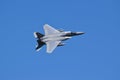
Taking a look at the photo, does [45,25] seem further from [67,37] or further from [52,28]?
[67,37]

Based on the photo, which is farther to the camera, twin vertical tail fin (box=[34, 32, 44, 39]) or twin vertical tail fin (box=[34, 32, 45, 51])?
twin vertical tail fin (box=[34, 32, 44, 39])

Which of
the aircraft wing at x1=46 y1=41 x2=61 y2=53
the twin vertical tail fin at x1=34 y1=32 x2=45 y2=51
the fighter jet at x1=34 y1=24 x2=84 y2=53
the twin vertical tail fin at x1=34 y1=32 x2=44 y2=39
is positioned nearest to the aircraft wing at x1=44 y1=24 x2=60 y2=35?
the fighter jet at x1=34 y1=24 x2=84 y2=53

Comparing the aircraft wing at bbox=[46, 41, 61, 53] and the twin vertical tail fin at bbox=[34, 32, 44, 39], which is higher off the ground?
the twin vertical tail fin at bbox=[34, 32, 44, 39]

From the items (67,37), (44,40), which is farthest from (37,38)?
(67,37)

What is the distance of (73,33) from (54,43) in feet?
32.8

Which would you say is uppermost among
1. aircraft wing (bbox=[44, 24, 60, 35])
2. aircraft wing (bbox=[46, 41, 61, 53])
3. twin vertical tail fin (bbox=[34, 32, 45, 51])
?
aircraft wing (bbox=[44, 24, 60, 35])

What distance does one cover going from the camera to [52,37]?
4727 inches

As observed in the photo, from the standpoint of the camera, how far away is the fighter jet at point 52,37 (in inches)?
4566

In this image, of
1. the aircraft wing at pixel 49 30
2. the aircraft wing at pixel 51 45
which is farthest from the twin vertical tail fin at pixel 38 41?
the aircraft wing at pixel 49 30

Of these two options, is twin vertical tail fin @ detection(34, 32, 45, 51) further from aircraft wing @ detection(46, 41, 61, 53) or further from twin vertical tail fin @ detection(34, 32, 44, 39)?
aircraft wing @ detection(46, 41, 61, 53)

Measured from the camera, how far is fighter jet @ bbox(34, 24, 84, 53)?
381 feet

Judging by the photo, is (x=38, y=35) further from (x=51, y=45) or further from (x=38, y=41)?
(x=51, y=45)

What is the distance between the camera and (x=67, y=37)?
393 feet

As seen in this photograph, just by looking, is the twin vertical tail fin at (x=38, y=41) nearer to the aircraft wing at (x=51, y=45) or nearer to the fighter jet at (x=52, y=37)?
the fighter jet at (x=52, y=37)
